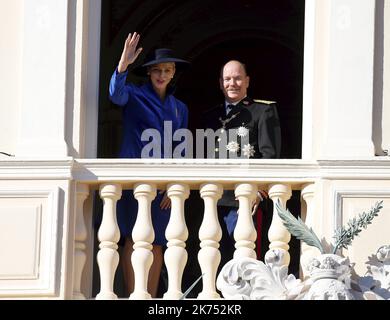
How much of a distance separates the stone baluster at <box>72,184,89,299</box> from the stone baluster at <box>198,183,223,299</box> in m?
0.84

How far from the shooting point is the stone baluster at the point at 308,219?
18547 mm

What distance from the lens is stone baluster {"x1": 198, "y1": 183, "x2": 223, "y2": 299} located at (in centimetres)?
1864

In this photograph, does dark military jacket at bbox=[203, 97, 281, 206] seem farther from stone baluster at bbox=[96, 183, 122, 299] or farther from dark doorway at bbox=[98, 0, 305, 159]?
dark doorway at bbox=[98, 0, 305, 159]

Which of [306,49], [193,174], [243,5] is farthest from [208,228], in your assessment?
[243,5]

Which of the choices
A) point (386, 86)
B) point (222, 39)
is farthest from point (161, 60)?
point (222, 39)

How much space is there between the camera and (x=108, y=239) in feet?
61.6

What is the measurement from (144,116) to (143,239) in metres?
1.26

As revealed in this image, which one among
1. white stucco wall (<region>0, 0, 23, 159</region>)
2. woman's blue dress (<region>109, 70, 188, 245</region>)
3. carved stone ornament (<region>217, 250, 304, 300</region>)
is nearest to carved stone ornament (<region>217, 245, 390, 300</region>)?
carved stone ornament (<region>217, 250, 304, 300</region>)

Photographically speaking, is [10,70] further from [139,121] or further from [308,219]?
[308,219]

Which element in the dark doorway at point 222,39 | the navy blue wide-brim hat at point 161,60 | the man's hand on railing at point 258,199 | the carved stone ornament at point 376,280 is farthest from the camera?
the dark doorway at point 222,39

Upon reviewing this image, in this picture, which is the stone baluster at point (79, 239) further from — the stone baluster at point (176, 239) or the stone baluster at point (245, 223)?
the stone baluster at point (245, 223)

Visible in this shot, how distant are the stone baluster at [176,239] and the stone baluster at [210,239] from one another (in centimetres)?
13

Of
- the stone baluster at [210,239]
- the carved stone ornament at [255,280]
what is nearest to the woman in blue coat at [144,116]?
the stone baluster at [210,239]
